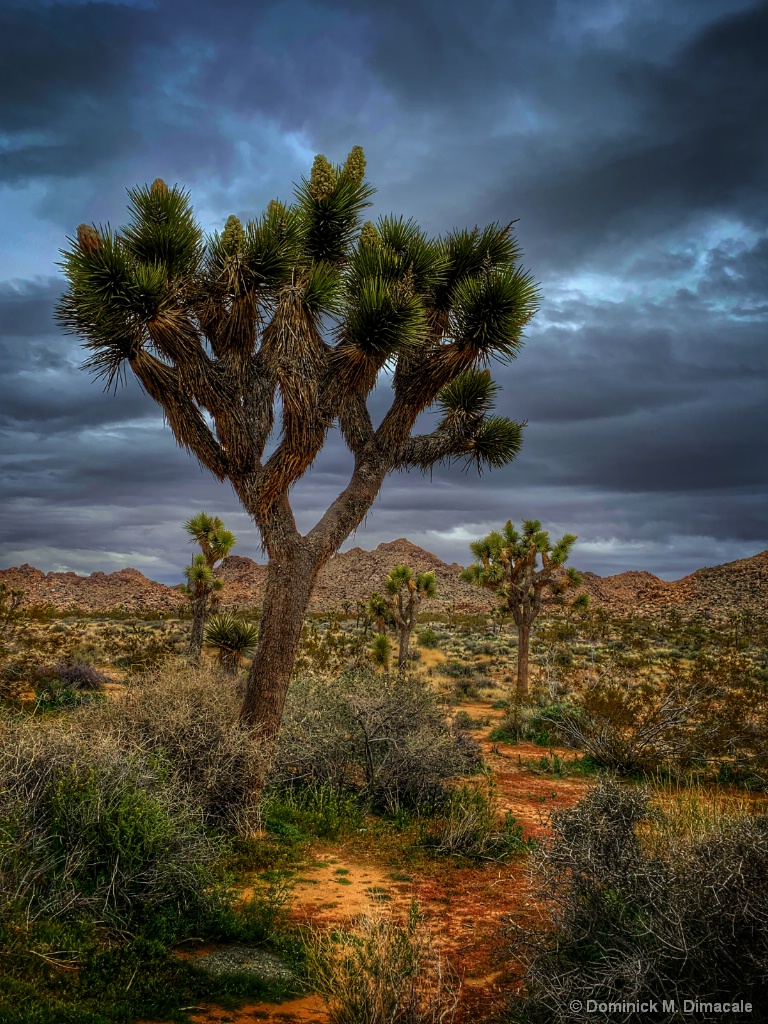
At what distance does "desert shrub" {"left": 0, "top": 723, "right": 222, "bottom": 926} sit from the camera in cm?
491

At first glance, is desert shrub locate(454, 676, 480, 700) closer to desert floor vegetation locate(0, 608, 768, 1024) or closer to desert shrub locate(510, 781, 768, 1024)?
desert floor vegetation locate(0, 608, 768, 1024)

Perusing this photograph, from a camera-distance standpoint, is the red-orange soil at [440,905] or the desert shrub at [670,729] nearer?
the red-orange soil at [440,905]

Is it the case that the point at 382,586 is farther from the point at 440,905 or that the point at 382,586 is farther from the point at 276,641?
the point at 440,905

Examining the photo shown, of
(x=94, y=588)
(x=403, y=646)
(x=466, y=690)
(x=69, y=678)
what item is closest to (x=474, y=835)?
(x=69, y=678)

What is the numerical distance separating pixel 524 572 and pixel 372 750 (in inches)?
489

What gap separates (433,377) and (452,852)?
6.03 m

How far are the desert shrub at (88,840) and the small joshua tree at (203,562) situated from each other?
44.5 ft

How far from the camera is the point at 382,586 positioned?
69.9 m

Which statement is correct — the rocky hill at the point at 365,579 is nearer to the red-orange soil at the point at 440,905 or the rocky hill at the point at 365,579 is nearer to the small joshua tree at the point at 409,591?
the small joshua tree at the point at 409,591

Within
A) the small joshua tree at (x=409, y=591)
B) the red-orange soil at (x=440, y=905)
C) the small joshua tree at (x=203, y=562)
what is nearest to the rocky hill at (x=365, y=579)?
the small joshua tree at (x=409, y=591)

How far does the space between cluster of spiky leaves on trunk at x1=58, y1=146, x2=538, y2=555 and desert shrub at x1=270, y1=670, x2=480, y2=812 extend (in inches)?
106

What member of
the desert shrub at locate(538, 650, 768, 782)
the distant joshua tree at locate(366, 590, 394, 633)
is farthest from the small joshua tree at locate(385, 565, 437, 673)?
the desert shrub at locate(538, 650, 768, 782)

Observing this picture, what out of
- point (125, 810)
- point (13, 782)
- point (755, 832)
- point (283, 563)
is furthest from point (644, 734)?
point (13, 782)

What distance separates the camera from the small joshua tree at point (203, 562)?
19.3 meters
